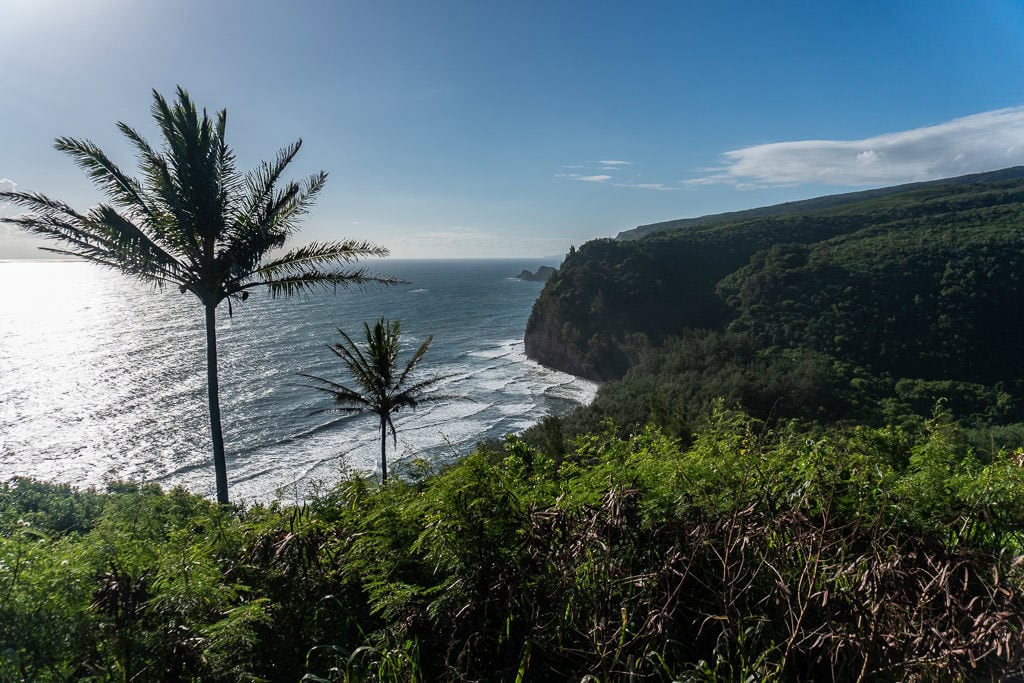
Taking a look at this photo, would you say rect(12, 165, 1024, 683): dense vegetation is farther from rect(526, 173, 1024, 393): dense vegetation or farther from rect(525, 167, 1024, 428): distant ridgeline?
rect(525, 167, 1024, 428): distant ridgeline

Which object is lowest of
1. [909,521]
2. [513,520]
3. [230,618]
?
[909,521]

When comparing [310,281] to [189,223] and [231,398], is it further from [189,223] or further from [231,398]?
[231,398]

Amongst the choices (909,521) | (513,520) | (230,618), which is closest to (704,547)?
(513,520)

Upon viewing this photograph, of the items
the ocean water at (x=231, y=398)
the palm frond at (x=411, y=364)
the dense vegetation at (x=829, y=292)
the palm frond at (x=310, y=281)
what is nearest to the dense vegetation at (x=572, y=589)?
the ocean water at (x=231, y=398)

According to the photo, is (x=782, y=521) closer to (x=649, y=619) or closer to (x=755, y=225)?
(x=649, y=619)

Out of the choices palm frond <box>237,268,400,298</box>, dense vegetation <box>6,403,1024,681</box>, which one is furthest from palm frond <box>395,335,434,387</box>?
dense vegetation <box>6,403,1024,681</box>
